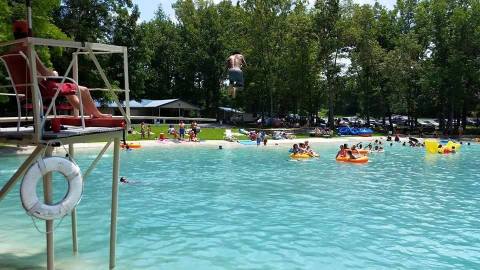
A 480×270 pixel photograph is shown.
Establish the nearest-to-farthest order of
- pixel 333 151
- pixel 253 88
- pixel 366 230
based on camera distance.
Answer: pixel 366 230 < pixel 333 151 < pixel 253 88

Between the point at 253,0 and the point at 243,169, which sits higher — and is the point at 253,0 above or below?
above

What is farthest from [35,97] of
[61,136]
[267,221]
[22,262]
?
[267,221]

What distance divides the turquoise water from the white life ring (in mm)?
3595

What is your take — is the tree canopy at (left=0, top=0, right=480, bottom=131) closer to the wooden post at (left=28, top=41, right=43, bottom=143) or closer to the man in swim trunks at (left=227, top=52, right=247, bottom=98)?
the man in swim trunks at (left=227, top=52, right=247, bottom=98)

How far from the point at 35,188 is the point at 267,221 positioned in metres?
8.99

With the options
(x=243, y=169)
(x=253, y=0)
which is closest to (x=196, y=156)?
(x=243, y=169)

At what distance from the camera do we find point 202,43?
70.8 meters

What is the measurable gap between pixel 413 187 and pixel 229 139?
24.0 meters

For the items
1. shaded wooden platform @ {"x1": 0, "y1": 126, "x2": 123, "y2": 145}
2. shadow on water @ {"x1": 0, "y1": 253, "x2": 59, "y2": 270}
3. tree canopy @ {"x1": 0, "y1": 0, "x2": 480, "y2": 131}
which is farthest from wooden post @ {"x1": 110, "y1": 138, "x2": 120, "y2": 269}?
tree canopy @ {"x1": 0, "y1": 0, "x2": 480, "y2": 131}

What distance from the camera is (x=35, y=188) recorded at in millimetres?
6613

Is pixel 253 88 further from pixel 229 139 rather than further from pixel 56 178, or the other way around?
pixel 56 178

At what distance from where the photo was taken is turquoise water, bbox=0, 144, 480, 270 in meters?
10.9

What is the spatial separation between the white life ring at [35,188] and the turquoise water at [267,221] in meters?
3.60

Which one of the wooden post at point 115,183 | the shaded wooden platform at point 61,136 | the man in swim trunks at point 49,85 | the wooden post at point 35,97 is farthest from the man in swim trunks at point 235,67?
the wooden post at point 35,97
